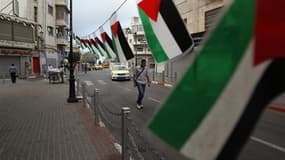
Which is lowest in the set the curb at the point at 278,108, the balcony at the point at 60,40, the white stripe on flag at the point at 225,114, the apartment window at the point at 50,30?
the curb at the point at 278,108

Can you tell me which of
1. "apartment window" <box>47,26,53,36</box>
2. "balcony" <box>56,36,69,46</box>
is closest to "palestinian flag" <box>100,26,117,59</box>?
"apartment window" <box>47,26,53,36</box>

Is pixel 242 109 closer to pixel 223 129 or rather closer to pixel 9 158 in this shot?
pixel 223 129

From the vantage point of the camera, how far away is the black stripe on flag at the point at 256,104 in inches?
74.4

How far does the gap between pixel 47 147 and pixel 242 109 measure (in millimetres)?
5415

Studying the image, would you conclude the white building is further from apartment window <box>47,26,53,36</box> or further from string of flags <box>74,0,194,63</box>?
apartment window <box>47,26,53,36</box>

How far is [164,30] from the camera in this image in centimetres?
459

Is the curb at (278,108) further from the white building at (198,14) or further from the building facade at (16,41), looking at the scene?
the building facade at (16,41)

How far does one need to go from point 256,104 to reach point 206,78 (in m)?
0.32

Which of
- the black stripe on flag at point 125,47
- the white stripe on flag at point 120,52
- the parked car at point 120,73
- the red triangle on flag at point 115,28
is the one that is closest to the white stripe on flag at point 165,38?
the black stripe on flag at point 125,47

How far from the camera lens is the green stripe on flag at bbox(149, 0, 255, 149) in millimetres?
1889

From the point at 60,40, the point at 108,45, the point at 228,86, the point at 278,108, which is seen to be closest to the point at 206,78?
the point at 228,86

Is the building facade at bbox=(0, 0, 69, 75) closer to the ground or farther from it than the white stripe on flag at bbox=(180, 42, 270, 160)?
farther from it

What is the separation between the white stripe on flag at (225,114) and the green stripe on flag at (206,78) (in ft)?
0.10

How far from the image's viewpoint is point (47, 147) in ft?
21.8
